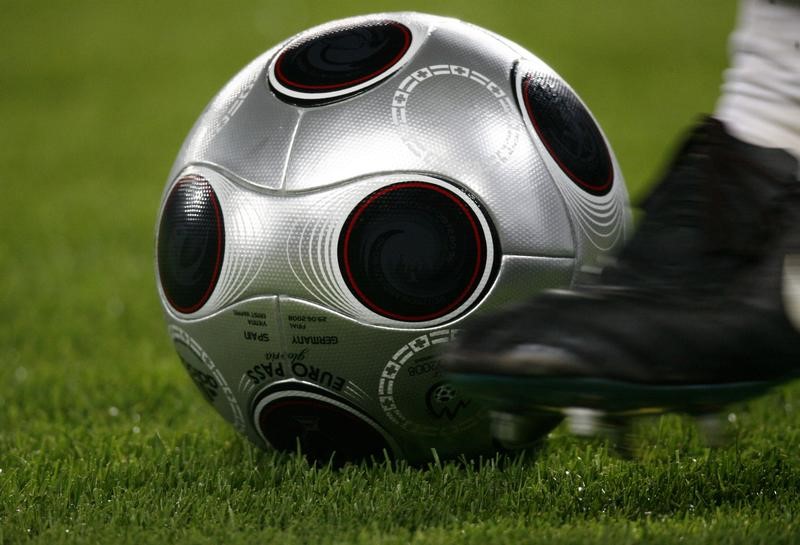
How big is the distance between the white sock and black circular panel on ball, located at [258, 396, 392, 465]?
100cm

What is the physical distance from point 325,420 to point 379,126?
0.65m

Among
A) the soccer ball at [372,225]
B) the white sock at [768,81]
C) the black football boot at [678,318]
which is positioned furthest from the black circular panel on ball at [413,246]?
the white sock at [768,81]

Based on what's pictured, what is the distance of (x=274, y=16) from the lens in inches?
637

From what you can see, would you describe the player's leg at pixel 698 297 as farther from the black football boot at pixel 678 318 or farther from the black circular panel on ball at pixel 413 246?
the black circular panel on ball at pixel 413 246

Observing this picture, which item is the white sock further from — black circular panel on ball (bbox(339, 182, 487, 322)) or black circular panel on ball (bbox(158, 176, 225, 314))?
black circular panel on ball (bbox(158, 176, 225, 314))

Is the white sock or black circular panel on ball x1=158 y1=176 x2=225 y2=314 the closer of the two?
the white sock

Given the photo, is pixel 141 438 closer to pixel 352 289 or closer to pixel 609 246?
pixel 352 289

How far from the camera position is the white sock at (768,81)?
2.12 meters

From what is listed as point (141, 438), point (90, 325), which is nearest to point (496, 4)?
point (90, 325)

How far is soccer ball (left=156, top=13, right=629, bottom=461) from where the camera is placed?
230 centimetres

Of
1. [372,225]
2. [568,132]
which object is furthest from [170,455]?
[568,132]

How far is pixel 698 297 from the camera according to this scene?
2021 mm

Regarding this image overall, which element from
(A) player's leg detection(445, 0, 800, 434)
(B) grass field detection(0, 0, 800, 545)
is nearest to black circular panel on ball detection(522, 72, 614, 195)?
(A) player's leg detection(445, 0, 800, 434)

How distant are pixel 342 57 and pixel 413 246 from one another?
0.49 meters
